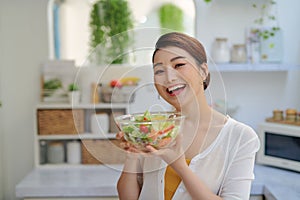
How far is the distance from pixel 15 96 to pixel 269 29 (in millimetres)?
1500

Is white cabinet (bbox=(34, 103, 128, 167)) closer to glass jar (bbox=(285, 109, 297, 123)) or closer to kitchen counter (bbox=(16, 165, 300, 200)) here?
kitchen counter (bbox=(16, 165, 300, 200))

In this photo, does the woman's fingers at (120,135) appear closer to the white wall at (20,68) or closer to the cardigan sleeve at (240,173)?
the cardigan sleeve at (240,173)

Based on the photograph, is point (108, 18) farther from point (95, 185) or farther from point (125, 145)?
point (125, 145)

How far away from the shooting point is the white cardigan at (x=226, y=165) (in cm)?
102

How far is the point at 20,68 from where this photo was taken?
2268 millimetres

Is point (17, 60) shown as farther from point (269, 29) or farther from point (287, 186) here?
point (287, 186)

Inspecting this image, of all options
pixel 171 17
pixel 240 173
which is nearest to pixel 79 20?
pixel 171 17

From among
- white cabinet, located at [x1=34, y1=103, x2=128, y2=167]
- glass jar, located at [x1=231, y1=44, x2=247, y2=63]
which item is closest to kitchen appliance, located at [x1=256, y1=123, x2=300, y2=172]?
glass jar, located at [x1=231, y1=44, x2=247, y2=63]

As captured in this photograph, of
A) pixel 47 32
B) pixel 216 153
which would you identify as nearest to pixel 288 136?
pixel 216 153

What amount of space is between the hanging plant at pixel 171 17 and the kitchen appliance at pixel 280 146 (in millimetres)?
916

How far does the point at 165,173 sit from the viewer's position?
1.07m

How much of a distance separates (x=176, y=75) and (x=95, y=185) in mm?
1056

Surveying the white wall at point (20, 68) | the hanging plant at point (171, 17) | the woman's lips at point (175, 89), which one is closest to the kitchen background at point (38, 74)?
the white wall at point (20, 68)

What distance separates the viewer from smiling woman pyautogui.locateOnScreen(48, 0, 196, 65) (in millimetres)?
2623
